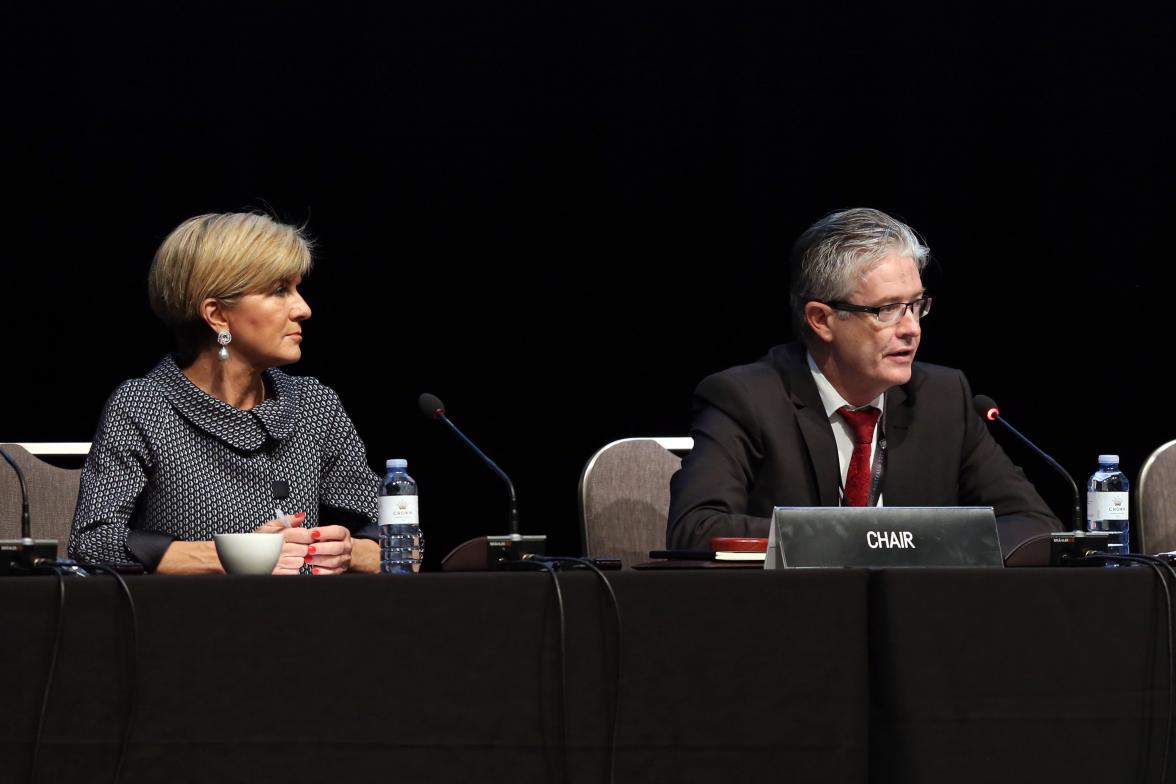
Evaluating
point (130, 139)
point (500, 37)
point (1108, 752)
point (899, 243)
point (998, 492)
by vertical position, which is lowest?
point (1108, 752)

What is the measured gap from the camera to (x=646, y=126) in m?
4.08

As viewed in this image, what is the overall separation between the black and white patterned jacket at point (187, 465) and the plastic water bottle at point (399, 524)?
1.05 feet

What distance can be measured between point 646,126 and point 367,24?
81cm

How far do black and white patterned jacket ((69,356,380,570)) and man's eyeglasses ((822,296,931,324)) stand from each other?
2.96 ft

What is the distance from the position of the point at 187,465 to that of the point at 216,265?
0.34m

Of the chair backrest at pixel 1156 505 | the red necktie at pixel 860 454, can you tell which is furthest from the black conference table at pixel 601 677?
the chair backrest at pixel 1156 505

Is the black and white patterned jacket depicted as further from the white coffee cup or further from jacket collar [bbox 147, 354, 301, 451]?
the white coffee cup

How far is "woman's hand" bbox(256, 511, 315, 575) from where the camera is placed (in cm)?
205

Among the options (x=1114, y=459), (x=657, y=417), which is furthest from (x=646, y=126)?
(x=1114, y=459)

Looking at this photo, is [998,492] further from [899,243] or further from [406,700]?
[406,700]

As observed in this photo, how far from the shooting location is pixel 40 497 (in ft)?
9.08

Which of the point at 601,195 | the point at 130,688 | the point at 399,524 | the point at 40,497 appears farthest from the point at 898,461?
the point at 601,195

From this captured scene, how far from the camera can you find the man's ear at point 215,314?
244 cm

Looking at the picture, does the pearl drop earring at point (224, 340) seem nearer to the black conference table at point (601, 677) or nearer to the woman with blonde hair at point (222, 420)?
A: the woman with blonde hair at point (222, 420)
